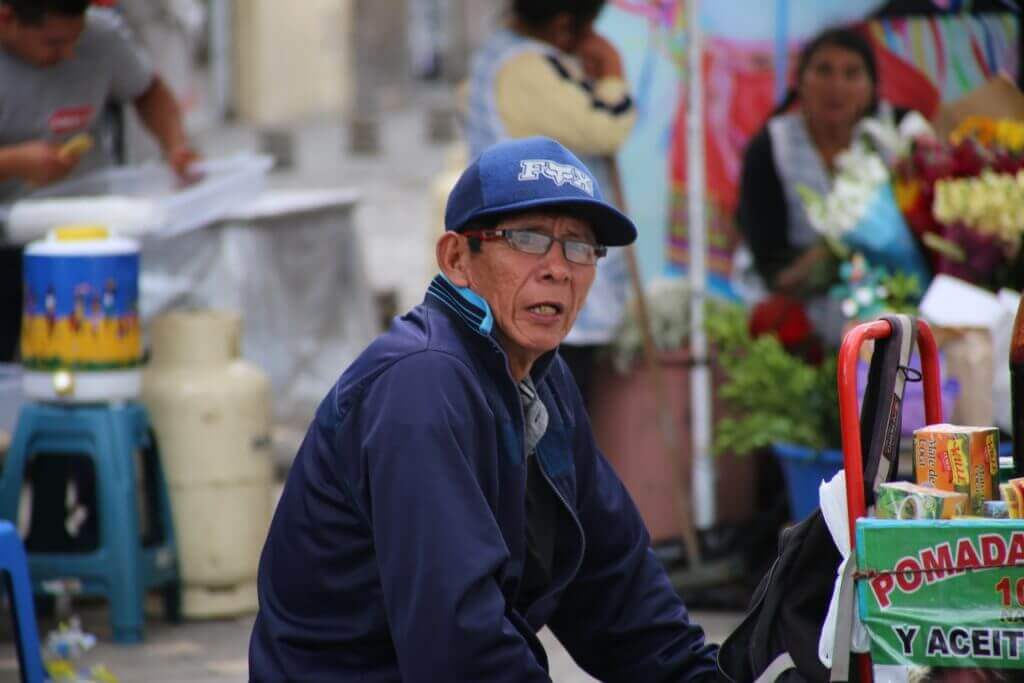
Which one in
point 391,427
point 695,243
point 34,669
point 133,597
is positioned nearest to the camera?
point 391,427

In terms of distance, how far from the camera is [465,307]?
2.78m

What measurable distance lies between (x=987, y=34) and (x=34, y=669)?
361 centimetres

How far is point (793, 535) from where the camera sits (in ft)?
8.57

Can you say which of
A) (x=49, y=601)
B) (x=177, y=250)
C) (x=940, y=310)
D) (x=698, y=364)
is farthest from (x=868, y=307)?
(x=177, y=250)

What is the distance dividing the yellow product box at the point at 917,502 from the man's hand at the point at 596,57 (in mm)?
3824

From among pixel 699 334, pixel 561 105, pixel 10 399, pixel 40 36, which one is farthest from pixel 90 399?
pixel 699 334

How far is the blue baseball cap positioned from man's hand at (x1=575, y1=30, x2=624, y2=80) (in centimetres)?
335

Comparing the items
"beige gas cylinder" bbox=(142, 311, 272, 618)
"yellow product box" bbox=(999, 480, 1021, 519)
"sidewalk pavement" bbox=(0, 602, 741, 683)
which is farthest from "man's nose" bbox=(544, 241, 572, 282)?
"beige gas cylinder" bbox=(142, 311, 272, 618)

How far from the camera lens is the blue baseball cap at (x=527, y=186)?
2678 mm

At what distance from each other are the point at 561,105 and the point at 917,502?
359cm

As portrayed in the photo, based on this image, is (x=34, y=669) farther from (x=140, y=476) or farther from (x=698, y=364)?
(x=698, y=364)

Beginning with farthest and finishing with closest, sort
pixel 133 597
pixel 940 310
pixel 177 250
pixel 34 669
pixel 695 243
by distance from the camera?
pixel 177 250 → pixel 695 243 → pixel 133 597 → pixel 940 310 → pixel 34 669

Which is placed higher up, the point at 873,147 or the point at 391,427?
the point at 873,147

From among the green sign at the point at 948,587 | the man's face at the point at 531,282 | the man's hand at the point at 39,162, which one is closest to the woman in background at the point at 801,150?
the man's hand at the point at 39,162
